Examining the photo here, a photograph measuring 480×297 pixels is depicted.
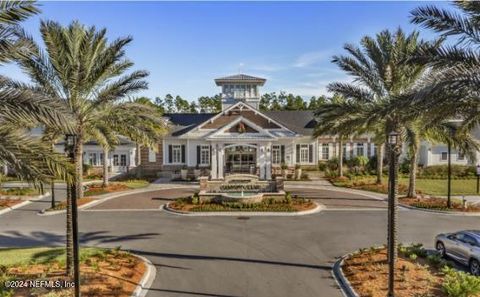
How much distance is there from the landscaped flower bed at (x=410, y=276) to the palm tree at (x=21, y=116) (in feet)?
30.0

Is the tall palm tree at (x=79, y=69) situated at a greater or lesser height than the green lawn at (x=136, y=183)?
greater

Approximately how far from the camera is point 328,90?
16984mm

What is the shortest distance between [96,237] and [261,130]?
2222 cm

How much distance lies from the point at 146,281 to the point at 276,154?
30279 mm

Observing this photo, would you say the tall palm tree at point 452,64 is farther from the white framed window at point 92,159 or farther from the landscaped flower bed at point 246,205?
the white framed window at point 92,159

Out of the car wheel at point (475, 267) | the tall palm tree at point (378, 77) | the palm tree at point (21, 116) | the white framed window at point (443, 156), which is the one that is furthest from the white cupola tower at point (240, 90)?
the palm tree at point (21, 116)

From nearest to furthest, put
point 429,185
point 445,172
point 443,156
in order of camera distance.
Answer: point 429,185, point 445,172, point 443,156

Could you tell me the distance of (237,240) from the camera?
17.4 metres

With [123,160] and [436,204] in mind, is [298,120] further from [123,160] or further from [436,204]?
[436,204]

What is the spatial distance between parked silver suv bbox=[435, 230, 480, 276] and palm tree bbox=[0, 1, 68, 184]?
42.5ft

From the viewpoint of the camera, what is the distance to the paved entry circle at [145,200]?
84.1 feet

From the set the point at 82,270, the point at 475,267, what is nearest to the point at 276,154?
the point at 475,267

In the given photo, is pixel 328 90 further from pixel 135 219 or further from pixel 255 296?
pixel 135 219

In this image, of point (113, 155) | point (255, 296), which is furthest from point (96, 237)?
point (113, 155)
